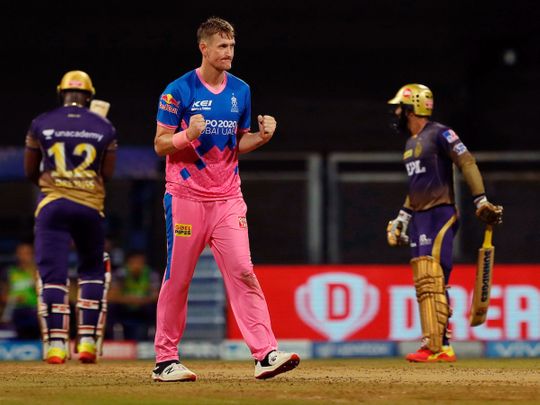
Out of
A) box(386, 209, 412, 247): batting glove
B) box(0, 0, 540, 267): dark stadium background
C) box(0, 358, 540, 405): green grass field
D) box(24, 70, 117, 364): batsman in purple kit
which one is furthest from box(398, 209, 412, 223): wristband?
box(0, 0, 540, 267): dark stadium background

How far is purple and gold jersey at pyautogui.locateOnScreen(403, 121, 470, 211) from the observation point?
442 inches

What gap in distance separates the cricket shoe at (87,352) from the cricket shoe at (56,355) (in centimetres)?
13

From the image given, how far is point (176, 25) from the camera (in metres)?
21.7

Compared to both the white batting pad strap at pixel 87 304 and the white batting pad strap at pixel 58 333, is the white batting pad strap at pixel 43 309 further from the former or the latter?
the white batting pad strap at pixel 87 304

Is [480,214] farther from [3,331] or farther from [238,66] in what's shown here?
[238,66]

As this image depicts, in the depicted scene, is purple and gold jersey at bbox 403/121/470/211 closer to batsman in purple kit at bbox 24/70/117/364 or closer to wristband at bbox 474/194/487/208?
wristband at bbox 474/194/487/208

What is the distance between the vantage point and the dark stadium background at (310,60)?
70.3 ft

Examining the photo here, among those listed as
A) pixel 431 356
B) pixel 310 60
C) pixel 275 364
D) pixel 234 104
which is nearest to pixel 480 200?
pixel 431 356

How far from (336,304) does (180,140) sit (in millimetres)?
6452

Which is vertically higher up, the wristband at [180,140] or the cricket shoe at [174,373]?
the wristband at [180,140]

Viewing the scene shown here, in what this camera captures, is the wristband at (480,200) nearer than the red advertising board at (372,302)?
Yes

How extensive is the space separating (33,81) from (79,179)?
11287mm

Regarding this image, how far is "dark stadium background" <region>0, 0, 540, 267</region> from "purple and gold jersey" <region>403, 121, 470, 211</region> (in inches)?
387

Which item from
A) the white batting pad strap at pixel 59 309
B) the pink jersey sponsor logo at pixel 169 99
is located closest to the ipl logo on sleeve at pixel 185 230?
the pink jersey sponsor logo at pixel 169 99
